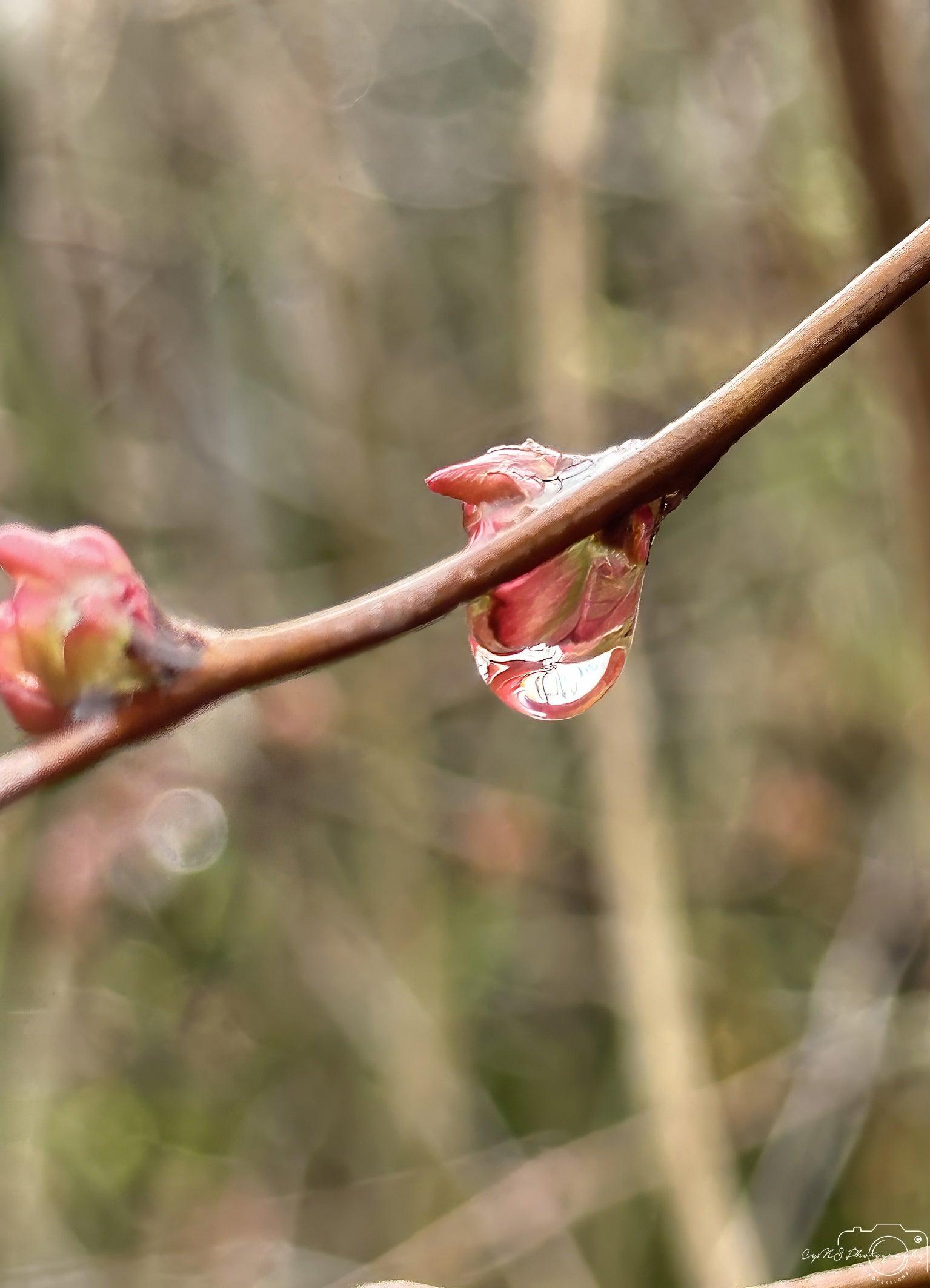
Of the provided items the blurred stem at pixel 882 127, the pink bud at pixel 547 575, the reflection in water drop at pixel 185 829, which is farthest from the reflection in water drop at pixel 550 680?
the reflection in water drop at pixel 185 829

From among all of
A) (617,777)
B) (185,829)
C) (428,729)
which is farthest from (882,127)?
(185,829)

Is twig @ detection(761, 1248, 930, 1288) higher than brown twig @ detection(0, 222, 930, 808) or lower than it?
lower

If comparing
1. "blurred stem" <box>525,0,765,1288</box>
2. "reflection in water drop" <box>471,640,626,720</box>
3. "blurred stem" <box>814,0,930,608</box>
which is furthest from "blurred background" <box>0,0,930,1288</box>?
"reflection in water drop" <box>471,640,626,720</box>

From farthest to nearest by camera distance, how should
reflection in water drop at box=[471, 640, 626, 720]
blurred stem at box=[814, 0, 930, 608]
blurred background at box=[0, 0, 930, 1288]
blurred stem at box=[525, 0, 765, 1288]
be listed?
blurred background at box=[0, 0, 930, 1288] < blurred stem at box=[525, 0, 765, 1288] < blurred stem at box=[814, 0, 930, 608] < reflection in water drop at box=[471, 640, 626, 720]

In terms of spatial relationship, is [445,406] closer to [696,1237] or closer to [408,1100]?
[408,1100]

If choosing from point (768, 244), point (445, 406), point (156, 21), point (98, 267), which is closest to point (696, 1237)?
point (768, 244)

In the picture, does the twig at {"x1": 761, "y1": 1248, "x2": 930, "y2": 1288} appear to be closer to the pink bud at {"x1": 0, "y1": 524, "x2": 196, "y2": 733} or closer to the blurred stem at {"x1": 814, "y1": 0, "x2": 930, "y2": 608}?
the pink bud at {"x1": 0, "y1": 524, "x2": 196, "y2": 733}
